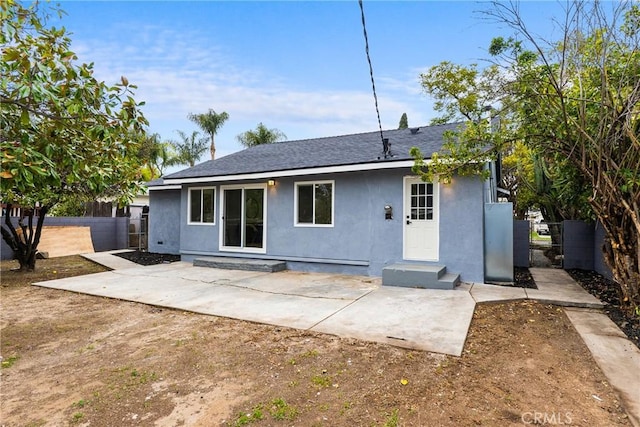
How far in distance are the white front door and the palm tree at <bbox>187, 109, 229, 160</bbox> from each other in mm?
23583

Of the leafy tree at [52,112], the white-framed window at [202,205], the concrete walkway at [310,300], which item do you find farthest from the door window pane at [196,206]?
the leafy tree at [52,112]

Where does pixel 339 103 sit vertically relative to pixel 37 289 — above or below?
above

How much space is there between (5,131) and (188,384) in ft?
9.76

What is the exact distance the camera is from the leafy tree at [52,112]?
9.33 ft

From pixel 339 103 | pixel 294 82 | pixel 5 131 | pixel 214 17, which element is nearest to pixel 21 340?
pixel 5 131

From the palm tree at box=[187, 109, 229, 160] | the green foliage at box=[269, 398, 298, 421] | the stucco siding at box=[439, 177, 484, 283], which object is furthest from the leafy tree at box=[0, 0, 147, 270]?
the palm tree at box=[187, 109, 229, 160]

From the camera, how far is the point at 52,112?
11.9 ft

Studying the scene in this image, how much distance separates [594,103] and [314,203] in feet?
18.4

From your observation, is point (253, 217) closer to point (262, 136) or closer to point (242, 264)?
point (242, 264)

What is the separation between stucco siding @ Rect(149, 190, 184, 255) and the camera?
12.2 meters

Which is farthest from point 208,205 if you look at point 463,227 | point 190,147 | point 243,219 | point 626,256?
point 190,147

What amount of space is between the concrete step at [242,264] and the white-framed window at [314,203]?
1.19 meters

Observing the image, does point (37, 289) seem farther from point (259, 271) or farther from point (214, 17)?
point (214, 17)

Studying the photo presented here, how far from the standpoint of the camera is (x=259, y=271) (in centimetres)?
852
